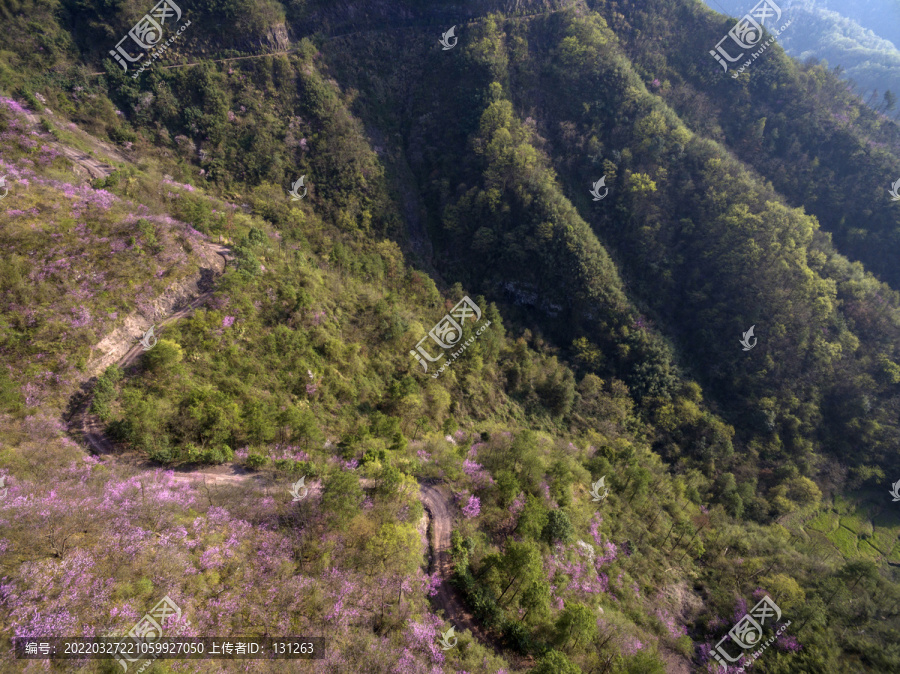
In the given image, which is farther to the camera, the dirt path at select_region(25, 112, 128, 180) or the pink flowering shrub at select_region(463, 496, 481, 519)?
the dirt path at select_region(25, 112, 128, 180)

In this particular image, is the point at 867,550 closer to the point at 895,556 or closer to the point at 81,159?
the point at 895,556

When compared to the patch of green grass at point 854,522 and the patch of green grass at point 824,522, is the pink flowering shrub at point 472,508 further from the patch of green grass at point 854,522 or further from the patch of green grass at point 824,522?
the patch of green grass at point 854,522

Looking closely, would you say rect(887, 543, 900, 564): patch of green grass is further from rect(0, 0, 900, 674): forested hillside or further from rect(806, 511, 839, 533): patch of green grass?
rect(806, 511, 839, 533): patch of green grass

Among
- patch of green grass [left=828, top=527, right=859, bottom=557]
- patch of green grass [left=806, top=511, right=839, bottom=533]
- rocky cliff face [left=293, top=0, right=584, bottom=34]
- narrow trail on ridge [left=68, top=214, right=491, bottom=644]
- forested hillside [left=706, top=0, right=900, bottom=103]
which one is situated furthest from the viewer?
forested hillside [left=706, top=0, right=900, bottom=103]

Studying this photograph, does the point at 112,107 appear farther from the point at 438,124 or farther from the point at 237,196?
the point at 438,124

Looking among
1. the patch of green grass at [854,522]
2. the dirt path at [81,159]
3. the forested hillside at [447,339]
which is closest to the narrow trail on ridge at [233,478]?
the forested hillside at [447,339]

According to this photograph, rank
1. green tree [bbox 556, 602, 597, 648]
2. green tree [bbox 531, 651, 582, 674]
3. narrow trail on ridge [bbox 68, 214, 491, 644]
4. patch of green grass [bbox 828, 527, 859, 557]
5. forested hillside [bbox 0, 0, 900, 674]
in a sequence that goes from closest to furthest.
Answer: green tree [bbox 531, 651, 582, 674], forested hillside [bbox 0, 0, 900, 674], green tree [bbox 556, 602, 597, 648], narrow trail on ridge [bbox 68, 214, 491, 644], patch of green grass [bbox 828, 527, 859, 557]

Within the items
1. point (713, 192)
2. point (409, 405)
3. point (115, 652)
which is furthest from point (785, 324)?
point (115, 652)

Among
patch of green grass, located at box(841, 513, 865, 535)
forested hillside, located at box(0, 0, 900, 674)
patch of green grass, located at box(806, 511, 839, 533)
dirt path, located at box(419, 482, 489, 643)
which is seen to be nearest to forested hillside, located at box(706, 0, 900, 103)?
forested hillside, located at box(0, 0, 900, 674)
